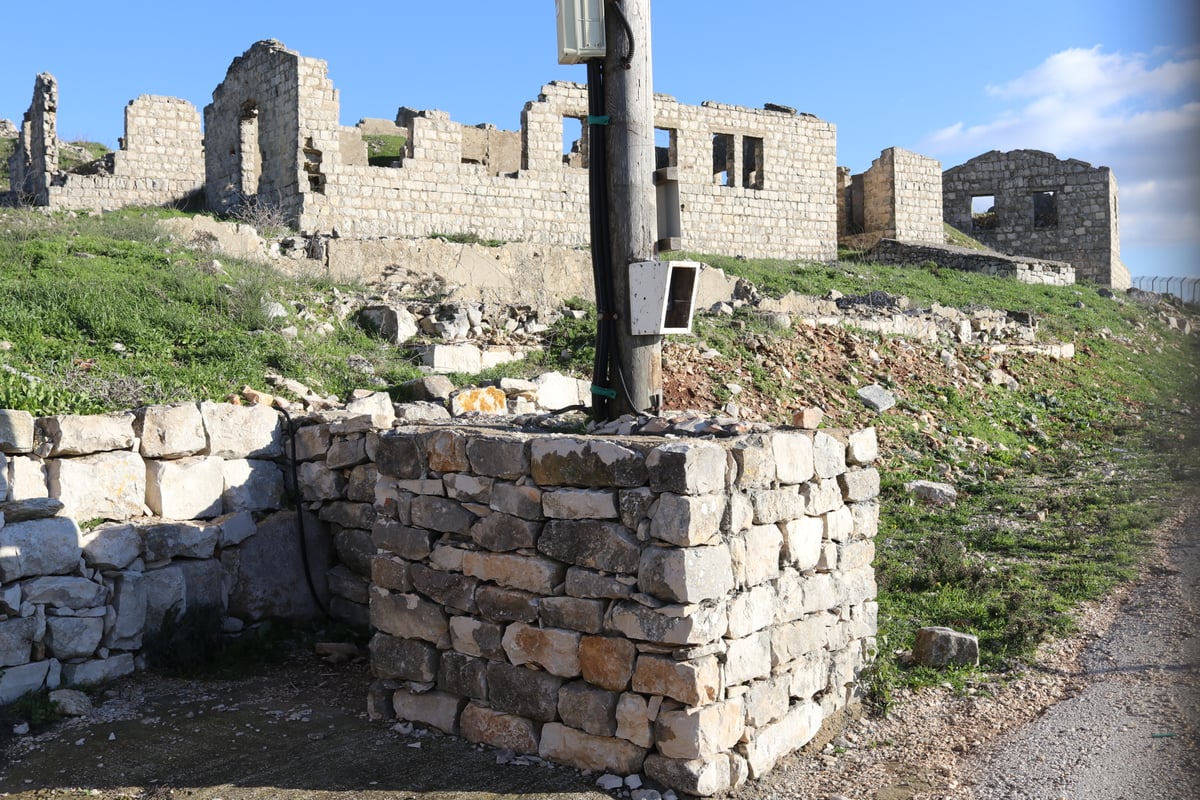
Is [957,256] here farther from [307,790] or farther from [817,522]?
[307,790]

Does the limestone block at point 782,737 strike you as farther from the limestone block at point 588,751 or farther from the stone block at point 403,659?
the stone block at point 403,659

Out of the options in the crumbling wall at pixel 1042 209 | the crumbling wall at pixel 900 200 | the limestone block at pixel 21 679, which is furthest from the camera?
the crumbling wall at pixel 1042 209

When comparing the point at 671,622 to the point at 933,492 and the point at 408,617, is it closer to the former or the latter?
the point at 408,617

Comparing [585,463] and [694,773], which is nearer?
[694,773]

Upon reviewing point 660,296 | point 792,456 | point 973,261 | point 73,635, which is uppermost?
point 973,261

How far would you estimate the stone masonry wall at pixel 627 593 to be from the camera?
4.46 m

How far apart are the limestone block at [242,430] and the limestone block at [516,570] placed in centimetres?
262

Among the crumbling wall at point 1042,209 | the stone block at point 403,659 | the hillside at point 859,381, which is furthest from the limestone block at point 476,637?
the crumbling wall at point 1042,209

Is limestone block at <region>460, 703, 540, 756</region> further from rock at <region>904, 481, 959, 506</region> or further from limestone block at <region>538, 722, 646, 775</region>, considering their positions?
rock at <region>904, 481, 959, 506</region>

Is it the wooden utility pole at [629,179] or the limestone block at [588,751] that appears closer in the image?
the limestone block at [588,751]

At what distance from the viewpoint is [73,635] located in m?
5.74

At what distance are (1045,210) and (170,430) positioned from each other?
30.8 meters

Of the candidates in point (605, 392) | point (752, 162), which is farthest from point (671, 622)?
point (752, 162)

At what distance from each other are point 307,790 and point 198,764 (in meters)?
0.70
